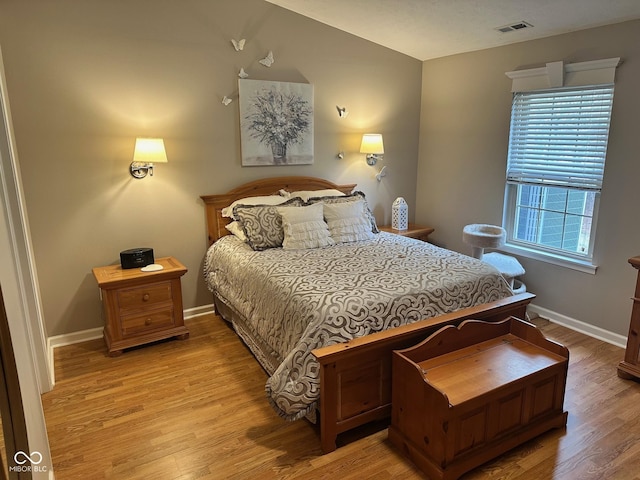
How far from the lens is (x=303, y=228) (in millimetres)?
3445

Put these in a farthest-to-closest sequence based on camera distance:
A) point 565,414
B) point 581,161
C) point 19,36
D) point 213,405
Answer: point 581,161
point 19,36
point 213,405
point 565,414

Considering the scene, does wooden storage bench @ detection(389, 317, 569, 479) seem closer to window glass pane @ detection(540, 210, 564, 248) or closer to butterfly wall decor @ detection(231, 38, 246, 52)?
window glass pane @ detection(540, 210, 564, 248)

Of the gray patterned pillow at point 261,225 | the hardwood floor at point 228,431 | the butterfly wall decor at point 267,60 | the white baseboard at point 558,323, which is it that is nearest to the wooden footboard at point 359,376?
the hardwood floor at point 228,431

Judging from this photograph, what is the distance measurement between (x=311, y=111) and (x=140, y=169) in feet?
5.34

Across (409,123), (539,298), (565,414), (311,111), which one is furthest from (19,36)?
(539,298)

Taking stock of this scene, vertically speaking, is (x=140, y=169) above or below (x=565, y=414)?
above

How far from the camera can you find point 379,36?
4.13 meters

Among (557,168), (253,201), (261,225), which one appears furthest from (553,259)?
(253,201)

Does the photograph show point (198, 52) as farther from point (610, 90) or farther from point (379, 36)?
point (610, 90)

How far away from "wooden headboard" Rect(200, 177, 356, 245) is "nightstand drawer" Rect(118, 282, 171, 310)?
2.24 ft

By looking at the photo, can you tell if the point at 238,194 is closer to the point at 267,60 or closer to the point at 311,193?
the point at 311,193

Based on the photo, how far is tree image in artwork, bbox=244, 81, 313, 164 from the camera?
3.82 m

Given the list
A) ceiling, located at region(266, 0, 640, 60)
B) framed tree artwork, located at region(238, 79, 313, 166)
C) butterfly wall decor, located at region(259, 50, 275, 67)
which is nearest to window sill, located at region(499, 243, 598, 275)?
ceiling, located at region(266, 0, 640, 60)

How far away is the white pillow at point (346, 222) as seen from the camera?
3.61 meters
